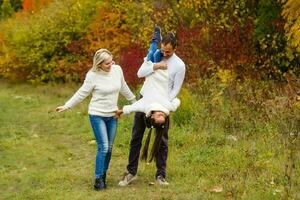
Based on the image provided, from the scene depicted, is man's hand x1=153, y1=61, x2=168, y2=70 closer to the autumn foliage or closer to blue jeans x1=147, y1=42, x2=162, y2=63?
blue jeans x1=147, y1=42, x2=162, y2=63

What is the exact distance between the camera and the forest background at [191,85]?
7.86m

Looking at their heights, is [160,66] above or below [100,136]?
above

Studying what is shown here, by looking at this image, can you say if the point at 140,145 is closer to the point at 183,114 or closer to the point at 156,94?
the point at 156,94

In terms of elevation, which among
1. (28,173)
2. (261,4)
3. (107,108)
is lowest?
(28,173)

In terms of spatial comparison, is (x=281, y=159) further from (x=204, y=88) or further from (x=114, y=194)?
(x=204, y=88)

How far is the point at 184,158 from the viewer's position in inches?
342

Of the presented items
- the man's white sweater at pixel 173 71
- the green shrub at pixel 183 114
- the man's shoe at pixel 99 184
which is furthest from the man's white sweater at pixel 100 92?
the green shrub at pixel 183 114

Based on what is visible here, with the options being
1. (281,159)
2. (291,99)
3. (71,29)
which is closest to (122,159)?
(281,159)

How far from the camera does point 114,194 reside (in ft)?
23.9

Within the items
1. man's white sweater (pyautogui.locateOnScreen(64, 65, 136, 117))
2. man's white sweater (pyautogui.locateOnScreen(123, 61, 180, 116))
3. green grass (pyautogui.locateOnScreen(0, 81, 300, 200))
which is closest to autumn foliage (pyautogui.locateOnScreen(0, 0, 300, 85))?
green grass (pyautogui.locateOnScreen(0, 81, 300, 200))

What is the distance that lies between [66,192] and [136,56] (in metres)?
7.81

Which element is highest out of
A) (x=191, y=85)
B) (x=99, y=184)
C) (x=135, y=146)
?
(x=191, y=85)

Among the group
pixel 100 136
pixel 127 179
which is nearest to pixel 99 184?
pixel 127 179

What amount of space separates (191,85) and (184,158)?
14.2ft
